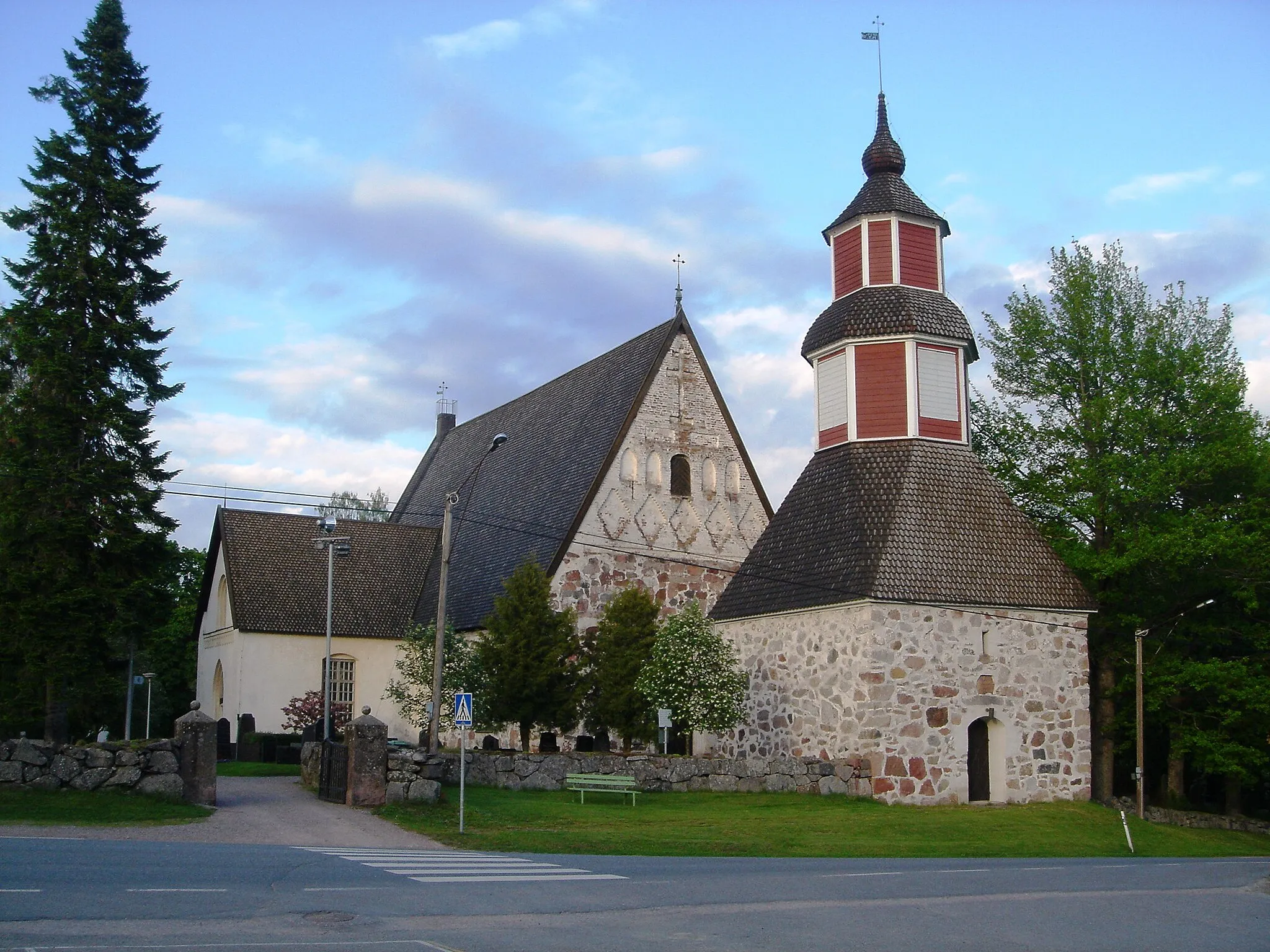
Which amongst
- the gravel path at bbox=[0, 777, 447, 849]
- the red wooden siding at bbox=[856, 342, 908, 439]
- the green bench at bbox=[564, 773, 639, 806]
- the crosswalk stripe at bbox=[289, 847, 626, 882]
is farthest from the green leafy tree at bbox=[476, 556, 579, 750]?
the crosswalk stripe at bbox=[289, 847, 626, 882]

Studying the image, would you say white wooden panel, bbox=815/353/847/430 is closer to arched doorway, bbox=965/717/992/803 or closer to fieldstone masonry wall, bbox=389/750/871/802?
arched doorway, bbox=965/717/992/803

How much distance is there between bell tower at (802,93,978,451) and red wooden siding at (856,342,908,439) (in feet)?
0.07

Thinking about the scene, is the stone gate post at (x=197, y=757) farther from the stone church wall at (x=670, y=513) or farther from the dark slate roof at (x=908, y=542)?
the stone church wall at (x=670, y=513)

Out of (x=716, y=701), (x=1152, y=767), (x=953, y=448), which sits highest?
(x=953, y=448)

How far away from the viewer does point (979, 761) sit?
28.7 metres

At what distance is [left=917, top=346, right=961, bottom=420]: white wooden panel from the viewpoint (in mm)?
31391

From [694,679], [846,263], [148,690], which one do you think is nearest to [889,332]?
[846,263]

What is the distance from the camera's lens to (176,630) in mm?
61562

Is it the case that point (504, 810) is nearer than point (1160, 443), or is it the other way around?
point (504, 810)

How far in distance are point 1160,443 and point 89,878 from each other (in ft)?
97.9

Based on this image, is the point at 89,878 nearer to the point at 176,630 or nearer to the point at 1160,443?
the point at 1160,443

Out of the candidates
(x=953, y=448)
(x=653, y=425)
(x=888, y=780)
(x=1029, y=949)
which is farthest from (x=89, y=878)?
(x=653, y=425)

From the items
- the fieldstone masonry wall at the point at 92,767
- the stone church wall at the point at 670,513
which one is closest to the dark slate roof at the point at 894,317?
the stone church wall at the point at 670,513

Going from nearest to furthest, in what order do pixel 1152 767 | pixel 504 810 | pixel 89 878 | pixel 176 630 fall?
pixel 89 878
pixel 504 810
pixel 1152 767
pixel 176 630
